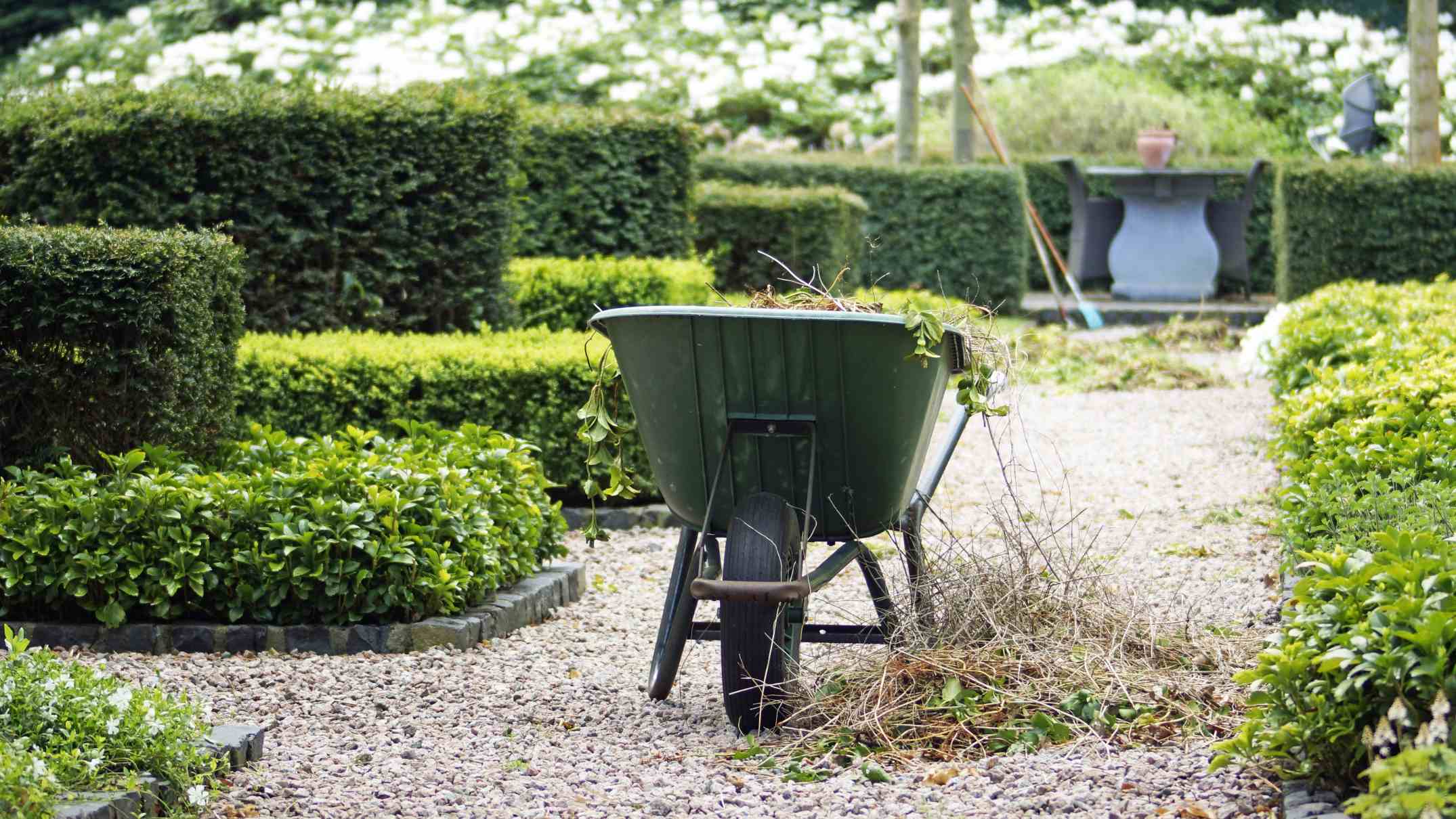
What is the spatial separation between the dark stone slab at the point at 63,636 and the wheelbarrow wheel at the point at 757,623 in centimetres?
192

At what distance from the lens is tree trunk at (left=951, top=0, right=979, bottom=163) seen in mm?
13664

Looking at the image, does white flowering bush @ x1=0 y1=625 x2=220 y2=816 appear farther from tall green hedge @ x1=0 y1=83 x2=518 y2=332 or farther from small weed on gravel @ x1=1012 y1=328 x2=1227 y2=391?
small weed on gravel @ x1=1012 y1=328 x2=1227 y2=391

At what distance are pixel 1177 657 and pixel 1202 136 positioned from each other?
14.5 m

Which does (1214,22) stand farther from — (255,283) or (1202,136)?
(255,283)

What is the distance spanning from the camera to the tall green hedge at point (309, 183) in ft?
21.4

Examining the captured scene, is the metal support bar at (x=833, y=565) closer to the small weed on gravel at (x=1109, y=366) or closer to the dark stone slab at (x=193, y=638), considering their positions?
the dark stone slab at (x=193, y=638)

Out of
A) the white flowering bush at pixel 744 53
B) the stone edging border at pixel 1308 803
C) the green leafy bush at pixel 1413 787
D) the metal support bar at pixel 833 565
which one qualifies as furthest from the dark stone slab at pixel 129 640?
the white flowering bush at pixel 744 53

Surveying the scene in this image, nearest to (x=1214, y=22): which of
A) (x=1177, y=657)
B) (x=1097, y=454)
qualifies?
(x=1097, y=454)

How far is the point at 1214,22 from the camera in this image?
2103 centimetres

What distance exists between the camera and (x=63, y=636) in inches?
168

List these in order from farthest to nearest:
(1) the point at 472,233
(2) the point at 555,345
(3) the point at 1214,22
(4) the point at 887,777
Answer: (3) the point at 1214,22, (1) the point at 472,233, (2) the point at 555,345, (4) the point at 887,777

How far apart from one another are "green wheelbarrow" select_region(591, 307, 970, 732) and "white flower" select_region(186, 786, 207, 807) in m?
1.08

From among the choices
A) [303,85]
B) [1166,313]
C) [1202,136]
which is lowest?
[1166,313]

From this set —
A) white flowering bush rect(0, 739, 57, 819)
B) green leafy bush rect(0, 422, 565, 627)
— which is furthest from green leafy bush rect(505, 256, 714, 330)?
white flowering bush rect(0, 739, 57, 819)
